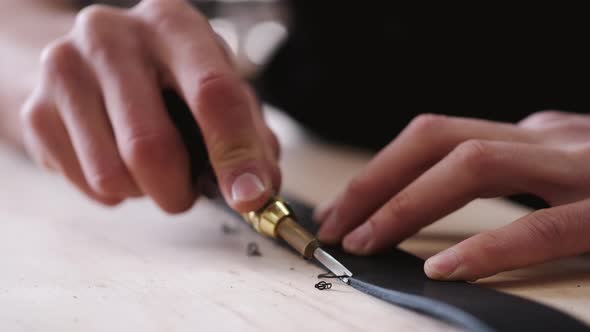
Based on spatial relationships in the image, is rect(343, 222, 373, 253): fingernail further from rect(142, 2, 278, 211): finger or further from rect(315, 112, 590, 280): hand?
rect(142, 2, 278, 211): finger

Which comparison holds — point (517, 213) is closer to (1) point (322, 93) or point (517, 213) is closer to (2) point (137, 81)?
(2) point (137, 81)

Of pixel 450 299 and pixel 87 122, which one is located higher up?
pixel 450 299

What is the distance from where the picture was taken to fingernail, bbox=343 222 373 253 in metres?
0.69

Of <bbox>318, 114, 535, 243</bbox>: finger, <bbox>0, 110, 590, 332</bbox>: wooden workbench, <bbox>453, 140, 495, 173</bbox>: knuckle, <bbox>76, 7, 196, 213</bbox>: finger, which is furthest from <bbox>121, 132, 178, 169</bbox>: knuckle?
<bbox>453, 140, 495, 173</bbox>: knuckle

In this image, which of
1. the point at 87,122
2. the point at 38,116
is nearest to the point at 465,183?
the point at 87,122

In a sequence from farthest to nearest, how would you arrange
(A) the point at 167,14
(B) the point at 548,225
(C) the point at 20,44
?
(C) the point at 20,44
(A) the point at 167,14
(B) the point at 548,225

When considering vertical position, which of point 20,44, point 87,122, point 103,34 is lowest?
point 20,44

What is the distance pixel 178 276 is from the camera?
614mm

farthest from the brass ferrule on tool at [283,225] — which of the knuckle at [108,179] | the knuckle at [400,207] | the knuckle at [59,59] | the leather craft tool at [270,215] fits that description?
the knuckle at [59,59]

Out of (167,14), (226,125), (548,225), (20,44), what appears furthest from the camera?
(20,44)

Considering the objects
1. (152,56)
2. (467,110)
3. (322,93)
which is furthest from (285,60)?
(152,56)

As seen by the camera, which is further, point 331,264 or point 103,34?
point 103,34

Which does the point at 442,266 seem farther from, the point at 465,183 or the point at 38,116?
the point at 38,116

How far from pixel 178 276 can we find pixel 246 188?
13 centimetres
